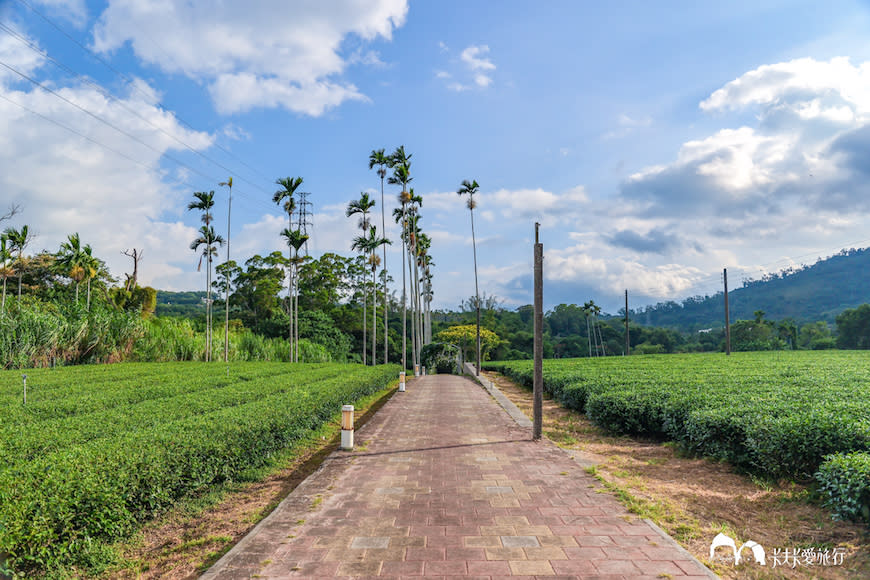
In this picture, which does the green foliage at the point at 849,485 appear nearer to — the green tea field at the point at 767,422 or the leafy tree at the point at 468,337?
the green tea field at the point at 767,422

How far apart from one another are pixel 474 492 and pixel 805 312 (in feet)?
395

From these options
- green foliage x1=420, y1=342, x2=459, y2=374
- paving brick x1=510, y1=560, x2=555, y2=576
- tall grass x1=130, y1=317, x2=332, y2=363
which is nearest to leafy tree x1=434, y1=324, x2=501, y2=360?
green foliage x1=420, y1=342, x2=459, y2=374

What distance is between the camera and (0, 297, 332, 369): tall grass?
16.6m

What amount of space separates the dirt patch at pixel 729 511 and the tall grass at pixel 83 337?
19.0 meters

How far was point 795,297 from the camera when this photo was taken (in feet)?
351

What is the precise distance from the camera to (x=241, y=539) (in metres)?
4.24

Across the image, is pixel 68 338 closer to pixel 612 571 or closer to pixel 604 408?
pixel 604 408

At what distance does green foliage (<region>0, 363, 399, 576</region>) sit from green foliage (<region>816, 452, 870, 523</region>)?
6.17m

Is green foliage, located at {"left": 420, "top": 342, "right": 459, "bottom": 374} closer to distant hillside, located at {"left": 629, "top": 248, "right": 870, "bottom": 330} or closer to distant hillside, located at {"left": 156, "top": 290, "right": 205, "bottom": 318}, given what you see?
distant hillside, located at {"left": 156, "top": 290, "right": 205, "bottom": 318}

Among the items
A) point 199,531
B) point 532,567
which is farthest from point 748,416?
point 199,531

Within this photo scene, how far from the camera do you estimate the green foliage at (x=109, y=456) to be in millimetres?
3287

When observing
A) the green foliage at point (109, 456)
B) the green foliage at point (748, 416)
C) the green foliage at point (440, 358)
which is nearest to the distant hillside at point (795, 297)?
the green foliage at point (440, 358)

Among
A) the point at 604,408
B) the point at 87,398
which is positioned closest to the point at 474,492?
the point at 604,408

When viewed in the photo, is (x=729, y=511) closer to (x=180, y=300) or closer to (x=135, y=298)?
(x=135, y=298)
